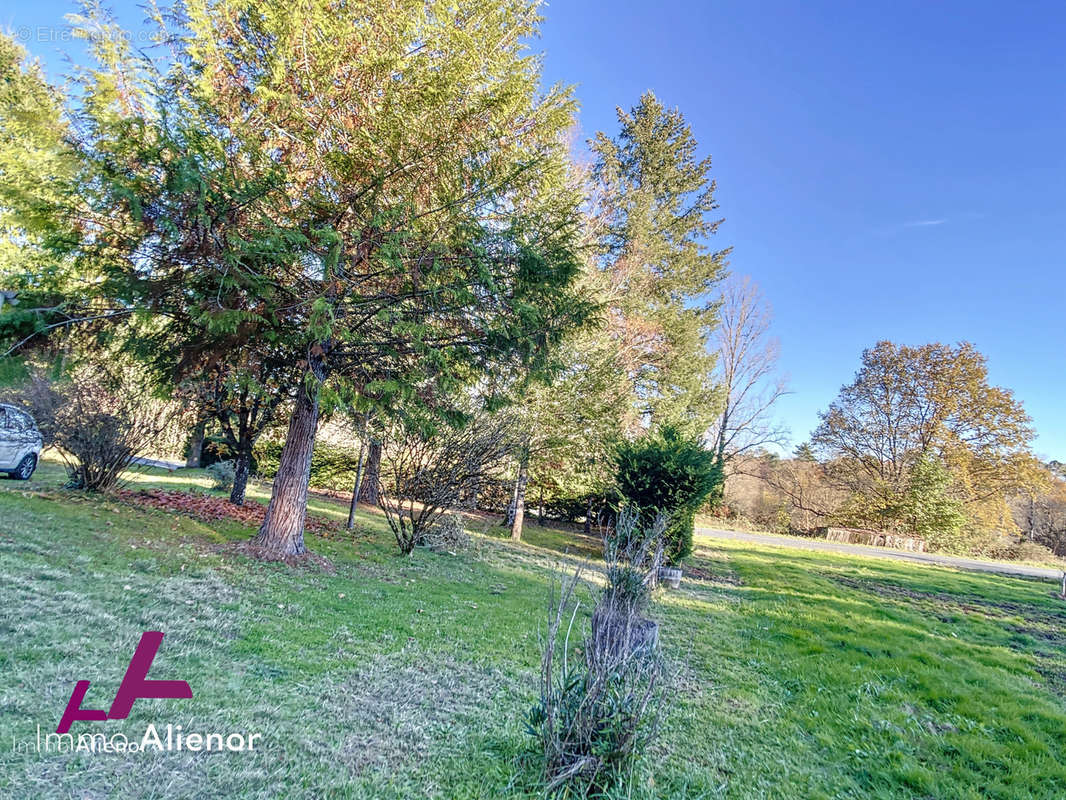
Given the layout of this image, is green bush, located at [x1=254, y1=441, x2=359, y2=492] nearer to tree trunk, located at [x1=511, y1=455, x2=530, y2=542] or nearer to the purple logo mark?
tree trunk, located at [x1=511, y1=455, x2=530, y2=542]

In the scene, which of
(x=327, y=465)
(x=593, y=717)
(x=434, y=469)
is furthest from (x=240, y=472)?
(x=593, y=717)

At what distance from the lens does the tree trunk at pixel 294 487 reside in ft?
20.6

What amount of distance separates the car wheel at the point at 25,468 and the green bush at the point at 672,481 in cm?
1137

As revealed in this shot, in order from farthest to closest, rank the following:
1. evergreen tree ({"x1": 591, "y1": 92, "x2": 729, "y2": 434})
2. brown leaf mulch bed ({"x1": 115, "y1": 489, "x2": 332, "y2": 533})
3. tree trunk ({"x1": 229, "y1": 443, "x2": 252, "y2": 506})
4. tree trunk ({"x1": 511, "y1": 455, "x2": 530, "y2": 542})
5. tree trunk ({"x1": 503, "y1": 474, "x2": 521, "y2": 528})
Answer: evergreen tree ({"x1": 591, "y1": 92, "x2": 729, "y2": 434}) → tree trunk ({"x1": 503, "y1": 474, "x2": 521, "y2": 528}) → tree trunk ({"x1": 511, "y1": 455, "x2": 530, "y2": 542}) → tree trunk ({"x1": 229, "y1": 443, "x2": 252, "y2": 506}) → brown leaf mulch bed ({"x1": 115, "y1": 489, "x2": 332, "y2": 533})

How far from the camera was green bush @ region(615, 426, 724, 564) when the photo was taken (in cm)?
927

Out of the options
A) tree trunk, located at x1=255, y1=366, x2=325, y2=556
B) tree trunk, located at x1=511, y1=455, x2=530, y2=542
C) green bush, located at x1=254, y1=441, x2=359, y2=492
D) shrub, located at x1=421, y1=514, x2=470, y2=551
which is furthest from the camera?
green bush, located at x1=254, y1=441, x2=359, y2=492

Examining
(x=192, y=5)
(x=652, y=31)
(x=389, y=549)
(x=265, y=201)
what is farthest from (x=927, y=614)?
(x=652, y=31)

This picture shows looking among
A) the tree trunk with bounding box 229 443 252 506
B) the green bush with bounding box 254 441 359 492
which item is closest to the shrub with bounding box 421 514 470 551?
the tree trunk with bounding box 229 443 252 506

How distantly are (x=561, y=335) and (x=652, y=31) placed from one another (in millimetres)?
Answer: 10363

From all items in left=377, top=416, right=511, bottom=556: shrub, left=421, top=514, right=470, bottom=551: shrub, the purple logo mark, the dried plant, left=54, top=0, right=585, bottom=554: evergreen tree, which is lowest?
Result: left=421, top=514, right=470, bottom=551: shrub

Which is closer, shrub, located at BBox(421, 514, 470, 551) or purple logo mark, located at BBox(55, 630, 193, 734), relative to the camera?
purple logo mark, located at BBox(55, 630, 193, 734)

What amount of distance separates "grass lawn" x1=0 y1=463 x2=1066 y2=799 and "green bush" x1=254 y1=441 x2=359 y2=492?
8.18 metres

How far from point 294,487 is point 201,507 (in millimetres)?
3288

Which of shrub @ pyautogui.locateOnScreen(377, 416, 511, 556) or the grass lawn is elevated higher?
shrub @ pyautogui.locateOnScreen(377, 416, 511, 556)
